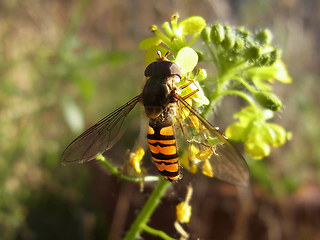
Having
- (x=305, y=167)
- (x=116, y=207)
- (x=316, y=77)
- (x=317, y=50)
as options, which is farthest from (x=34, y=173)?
(x=317, y=50)

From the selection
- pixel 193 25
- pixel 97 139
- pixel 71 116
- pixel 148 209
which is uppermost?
pixel 71 116

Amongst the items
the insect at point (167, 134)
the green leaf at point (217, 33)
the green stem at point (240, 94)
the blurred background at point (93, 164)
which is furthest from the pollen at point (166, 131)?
the blurred background at point (93, 164)

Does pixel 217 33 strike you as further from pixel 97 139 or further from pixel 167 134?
pixel 97 139

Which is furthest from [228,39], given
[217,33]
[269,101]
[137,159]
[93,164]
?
[93,164]

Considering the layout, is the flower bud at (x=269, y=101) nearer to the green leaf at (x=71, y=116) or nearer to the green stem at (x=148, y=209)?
the green stem at (x=148, y=209)

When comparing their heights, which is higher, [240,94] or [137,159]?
[240,94]

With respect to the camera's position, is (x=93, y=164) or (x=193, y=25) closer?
(x=193, y=25)

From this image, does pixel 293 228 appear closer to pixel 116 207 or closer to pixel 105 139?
pixel 116 207
